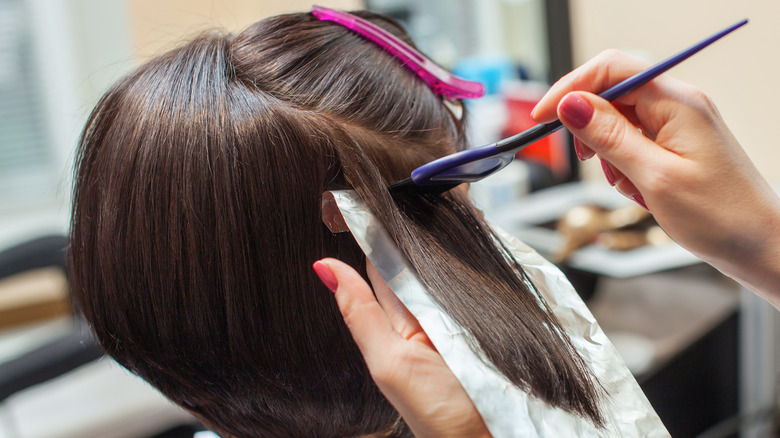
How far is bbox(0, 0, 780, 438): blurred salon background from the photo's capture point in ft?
3.47

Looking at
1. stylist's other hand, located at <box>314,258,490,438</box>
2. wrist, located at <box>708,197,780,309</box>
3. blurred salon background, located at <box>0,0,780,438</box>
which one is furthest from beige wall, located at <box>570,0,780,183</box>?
stylist's other hand, located at <box>314,258,490,438</box>

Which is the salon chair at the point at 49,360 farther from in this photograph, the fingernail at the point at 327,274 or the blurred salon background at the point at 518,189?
the fingernail at the point at 327,274

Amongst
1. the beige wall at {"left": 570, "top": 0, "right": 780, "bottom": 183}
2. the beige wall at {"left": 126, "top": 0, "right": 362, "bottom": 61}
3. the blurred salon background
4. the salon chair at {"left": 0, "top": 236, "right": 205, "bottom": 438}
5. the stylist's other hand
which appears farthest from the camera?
the beige wall at {"left": 570, "top": 0, "right": 780, "bottom": 183}

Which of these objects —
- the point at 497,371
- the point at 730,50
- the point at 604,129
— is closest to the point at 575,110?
the point at 604,129

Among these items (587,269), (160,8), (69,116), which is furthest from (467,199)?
(69,116)

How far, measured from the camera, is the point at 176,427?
1075 mm

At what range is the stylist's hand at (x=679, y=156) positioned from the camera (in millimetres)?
411

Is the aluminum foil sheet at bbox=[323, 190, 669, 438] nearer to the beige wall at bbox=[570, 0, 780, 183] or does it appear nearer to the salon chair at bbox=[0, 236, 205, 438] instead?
the salon chair at bbox=[0, 236, 205, 438]

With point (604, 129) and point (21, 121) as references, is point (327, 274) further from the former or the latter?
point (21, 121)

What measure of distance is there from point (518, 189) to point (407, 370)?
1.13 m

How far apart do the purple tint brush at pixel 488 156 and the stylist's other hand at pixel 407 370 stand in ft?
0.30

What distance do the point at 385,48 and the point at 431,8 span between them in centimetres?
107

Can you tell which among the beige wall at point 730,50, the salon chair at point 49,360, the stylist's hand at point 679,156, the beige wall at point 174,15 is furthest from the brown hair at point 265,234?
the beige wall at point 730,50

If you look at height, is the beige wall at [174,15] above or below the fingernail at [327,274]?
above
